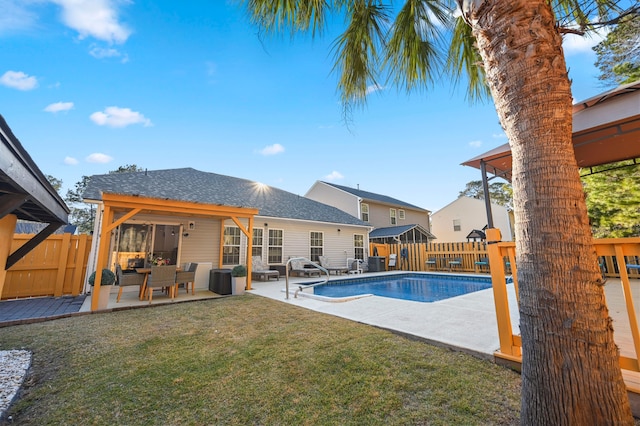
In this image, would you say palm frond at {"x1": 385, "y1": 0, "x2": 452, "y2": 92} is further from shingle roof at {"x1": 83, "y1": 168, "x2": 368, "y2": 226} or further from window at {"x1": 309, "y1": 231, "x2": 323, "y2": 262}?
window at {"x1": 309, "y1": 231, "x2": 323, "y2": 262}

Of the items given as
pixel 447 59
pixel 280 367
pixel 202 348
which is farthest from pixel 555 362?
pixel 202 348

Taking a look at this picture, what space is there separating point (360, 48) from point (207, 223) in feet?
28.7

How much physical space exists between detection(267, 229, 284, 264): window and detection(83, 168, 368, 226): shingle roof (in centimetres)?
95

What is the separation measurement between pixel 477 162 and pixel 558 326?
504 cm

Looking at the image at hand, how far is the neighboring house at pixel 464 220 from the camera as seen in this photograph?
Result: 23.7 meters

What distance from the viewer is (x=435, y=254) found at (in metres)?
14.9

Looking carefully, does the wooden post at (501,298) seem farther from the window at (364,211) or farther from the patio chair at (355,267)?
the window at (364,211)

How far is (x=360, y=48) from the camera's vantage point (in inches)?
134

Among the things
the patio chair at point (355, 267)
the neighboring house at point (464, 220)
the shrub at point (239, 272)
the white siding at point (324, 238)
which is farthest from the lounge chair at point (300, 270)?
the neighboring house at point (464, 220)

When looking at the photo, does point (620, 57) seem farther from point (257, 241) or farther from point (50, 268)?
point (50, 268)

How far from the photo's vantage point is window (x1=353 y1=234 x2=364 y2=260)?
16281 mm

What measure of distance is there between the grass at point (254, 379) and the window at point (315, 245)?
31.1 ft

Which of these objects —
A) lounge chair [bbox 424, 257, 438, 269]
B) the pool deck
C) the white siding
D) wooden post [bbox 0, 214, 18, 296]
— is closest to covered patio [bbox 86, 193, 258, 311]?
the pool deck

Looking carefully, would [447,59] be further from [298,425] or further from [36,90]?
[36,90]
